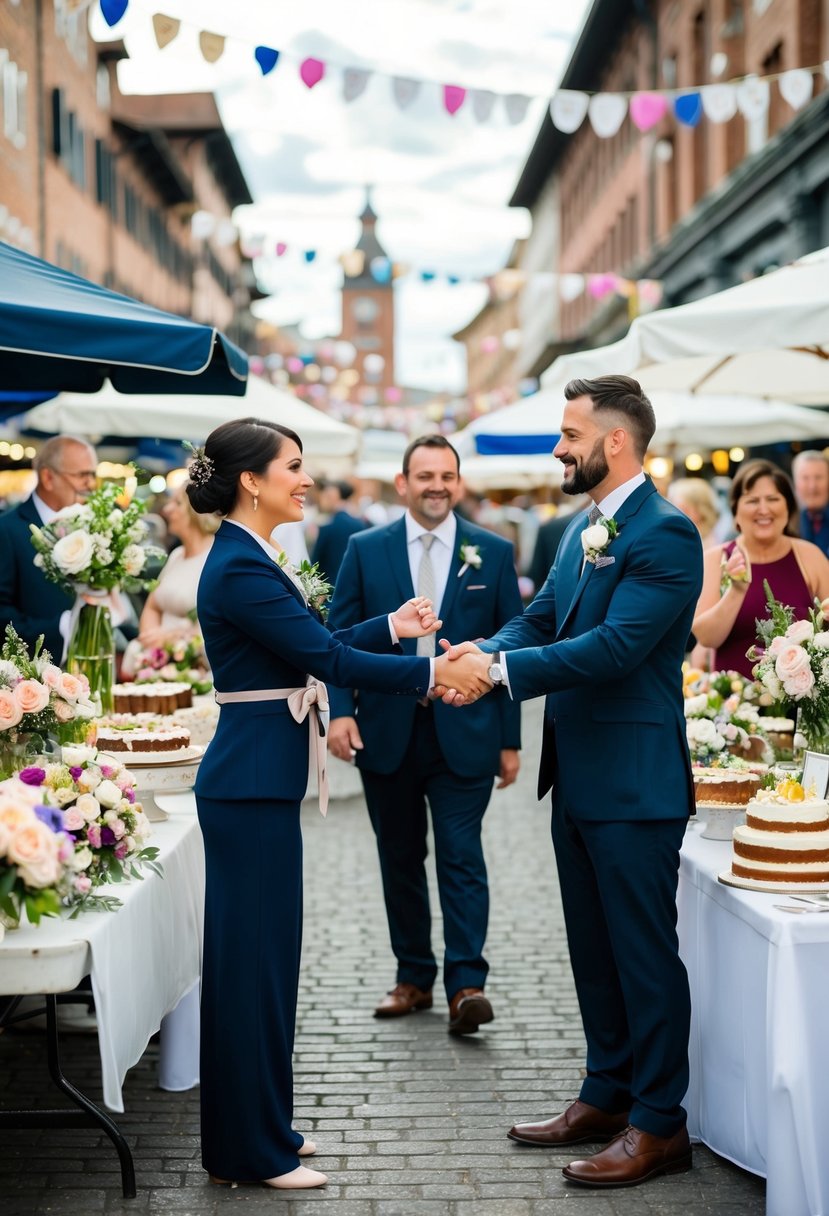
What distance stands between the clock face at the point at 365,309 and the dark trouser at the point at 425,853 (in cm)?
16287

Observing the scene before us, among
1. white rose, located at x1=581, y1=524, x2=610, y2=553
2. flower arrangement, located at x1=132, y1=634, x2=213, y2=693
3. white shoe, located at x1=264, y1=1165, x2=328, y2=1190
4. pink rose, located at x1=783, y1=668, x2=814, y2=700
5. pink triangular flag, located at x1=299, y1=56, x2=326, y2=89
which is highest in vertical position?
pink triangular flag, located at x1=299, y1=56, x2=326, y2=89

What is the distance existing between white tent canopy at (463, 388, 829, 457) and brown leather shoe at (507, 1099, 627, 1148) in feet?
25.8

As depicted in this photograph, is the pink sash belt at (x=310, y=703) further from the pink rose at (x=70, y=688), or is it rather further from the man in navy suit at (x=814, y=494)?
the man in navy suit at (x=814, y=494)

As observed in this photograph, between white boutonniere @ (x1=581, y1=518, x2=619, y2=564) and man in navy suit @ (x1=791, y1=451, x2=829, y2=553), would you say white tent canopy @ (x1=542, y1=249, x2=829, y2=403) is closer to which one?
white boutonniere @ (x1=581, y1=518, x2=619, y2=564)

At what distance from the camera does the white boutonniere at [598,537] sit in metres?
4.51

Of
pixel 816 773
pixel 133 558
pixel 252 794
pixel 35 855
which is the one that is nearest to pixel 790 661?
pixel 816 773

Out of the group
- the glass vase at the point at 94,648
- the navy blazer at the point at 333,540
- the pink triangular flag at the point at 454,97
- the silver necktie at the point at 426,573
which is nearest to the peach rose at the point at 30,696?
the glass vase at the point at 94,648

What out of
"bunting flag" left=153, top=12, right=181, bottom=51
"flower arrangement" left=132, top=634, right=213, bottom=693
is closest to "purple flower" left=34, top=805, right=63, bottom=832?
"flower arrangement" left=132, top=634, right=213, bottom=693

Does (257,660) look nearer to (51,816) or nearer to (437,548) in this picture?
(51,816)

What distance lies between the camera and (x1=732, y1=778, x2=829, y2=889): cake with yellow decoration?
14.3 feet

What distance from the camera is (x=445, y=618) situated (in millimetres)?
6332

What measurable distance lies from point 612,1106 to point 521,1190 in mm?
516

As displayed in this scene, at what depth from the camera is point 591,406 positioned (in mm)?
4586

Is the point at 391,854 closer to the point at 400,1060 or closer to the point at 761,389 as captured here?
the point at 400,1060
